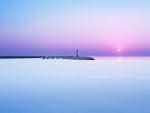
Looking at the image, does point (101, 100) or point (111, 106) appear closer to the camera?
point (111, 106)

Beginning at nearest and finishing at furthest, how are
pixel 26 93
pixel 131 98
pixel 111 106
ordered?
pixel 111 106
pixel 131 98
pixel 26 93

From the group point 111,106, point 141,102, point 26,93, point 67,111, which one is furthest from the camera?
point 26,93

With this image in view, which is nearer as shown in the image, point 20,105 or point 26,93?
point 20,105

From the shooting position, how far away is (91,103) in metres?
9.23

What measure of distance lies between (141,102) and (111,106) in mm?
1431

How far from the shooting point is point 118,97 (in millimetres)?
10594

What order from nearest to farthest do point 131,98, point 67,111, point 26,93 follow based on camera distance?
point 67,111 < point 131,98 < point 26,93

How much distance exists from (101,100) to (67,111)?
2.23 meters

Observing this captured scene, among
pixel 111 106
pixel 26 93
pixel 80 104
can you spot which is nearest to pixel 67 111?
pixel 80 104

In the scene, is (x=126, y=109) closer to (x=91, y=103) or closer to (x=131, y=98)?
(x=91, y=103)

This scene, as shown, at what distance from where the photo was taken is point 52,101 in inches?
378

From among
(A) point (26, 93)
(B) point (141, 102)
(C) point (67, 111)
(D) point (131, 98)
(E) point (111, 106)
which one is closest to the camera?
(C) point (67, 111)

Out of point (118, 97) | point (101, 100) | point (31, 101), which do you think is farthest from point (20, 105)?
point (118, 97)

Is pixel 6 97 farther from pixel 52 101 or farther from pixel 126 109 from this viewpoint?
pixel 126 109
